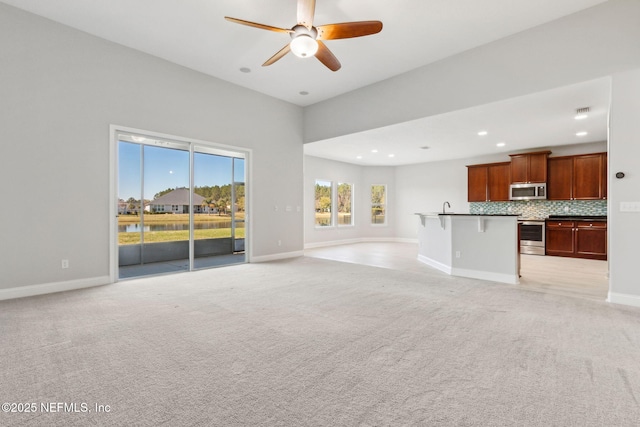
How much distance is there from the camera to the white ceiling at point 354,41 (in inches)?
145

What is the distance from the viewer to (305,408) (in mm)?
1615

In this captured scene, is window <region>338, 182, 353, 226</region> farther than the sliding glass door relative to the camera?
Yes

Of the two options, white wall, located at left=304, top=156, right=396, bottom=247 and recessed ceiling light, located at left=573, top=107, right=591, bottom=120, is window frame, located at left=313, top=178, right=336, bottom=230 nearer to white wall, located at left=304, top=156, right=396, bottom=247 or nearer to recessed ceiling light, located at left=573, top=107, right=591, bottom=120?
white wall, located at left=304, top=156, right=396, bottom=247

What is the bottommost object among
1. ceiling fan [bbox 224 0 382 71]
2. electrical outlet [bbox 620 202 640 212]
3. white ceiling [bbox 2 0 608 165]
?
electrical outlet [bbox 620 202 640 212]

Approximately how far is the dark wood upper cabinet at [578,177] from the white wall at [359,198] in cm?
477

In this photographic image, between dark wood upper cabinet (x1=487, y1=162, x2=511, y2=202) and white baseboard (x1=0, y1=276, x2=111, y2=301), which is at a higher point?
dark wood upper cabinet (x1=487, y1=162, x2=511, y2=202)

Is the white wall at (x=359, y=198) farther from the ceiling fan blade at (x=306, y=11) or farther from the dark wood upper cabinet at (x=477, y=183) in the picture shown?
the ceiling fan blade at (x=306, y=11)

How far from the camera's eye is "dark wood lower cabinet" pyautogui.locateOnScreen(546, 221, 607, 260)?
22.3ft

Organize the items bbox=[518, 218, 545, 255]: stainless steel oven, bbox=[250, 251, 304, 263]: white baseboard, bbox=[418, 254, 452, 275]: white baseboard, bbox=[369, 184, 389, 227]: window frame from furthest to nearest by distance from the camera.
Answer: bbox=[369, 184, 389, 227]: window frame
bbox=[518, 218, 545, 255]: stainless steel oven
bbox=[250, 251, 304, 263]: white baseboard
bbox=[418, 254, 452, 275]: white baseboard

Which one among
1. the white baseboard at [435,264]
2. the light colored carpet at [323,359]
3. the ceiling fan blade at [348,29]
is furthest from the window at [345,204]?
the ceiling fan blade at [348,29]

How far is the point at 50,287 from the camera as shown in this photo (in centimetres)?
396

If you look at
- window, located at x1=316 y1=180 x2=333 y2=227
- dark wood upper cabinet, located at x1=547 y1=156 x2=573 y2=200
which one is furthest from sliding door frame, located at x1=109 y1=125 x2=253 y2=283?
dark wood upper cabinet, located at x1=547 y1=156 x2=573 y2=200

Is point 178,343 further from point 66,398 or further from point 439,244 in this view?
point 439,244

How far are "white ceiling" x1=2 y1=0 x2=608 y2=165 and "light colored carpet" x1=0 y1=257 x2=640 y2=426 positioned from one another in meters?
3.42
